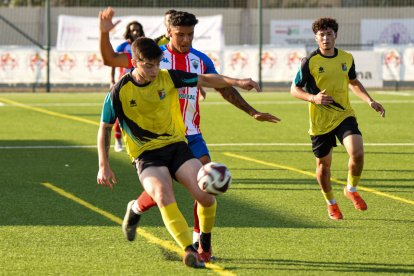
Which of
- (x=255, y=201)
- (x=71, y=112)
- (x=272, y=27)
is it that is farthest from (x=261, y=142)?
(x=272, y=27)

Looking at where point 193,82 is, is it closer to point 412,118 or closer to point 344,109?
point 344,109

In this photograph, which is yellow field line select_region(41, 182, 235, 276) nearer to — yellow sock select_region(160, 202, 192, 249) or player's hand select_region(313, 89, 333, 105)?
yellow sock select_region(160, 202, 192, 249)

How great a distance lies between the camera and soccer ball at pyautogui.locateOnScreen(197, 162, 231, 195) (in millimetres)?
7711

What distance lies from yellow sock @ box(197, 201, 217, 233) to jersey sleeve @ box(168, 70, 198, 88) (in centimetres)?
100

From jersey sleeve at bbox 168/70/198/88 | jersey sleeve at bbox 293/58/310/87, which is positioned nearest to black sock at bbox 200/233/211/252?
jersey sleeve at bbox 168/70/198/88

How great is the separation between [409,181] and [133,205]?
6.12m

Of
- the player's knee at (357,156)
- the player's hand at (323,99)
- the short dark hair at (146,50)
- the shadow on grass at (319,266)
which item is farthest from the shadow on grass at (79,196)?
the short dark hair at (146,50)

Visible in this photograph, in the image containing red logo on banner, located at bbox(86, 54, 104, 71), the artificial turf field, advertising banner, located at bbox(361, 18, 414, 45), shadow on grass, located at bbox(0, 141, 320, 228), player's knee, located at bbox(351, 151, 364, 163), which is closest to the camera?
the artificial turf field

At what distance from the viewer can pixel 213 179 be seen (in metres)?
7.71

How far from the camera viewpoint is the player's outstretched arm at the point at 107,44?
8430 mm

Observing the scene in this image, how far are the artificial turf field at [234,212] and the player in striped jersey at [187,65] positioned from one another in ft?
2.10

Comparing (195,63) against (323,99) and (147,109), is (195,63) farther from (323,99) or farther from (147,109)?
(323,99)

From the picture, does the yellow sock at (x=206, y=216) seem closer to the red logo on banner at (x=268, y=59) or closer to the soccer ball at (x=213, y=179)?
the soccer ball at (x=213, y=179)

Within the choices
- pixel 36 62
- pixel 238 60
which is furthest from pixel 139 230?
pixel 36 62
